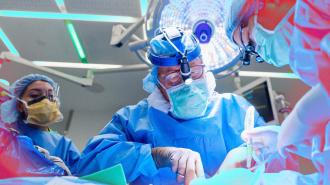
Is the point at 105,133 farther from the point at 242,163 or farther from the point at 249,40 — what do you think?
the point at 249,40

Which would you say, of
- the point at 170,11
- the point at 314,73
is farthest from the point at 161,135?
the point at 314,73

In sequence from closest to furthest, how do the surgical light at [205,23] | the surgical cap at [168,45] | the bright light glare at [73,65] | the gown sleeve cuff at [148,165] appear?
the gown sleeve cuff at [148,165] < the surgical cap at [168,45] < the surgical light at [205,23] < the bright light glare at [73,65]

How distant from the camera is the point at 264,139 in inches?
29.3

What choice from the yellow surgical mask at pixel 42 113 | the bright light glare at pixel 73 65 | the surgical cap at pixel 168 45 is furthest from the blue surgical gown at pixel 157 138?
the bright light glare at pixel 73 65

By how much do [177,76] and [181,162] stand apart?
0.38m

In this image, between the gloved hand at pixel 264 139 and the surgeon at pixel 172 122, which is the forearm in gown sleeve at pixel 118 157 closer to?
the surgeon at pixel 172 122

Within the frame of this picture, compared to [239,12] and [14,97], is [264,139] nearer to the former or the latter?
[239,12]

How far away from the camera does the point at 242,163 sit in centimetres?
89

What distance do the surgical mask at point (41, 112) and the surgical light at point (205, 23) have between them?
29.2 inches

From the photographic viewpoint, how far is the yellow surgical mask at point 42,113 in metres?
1.67

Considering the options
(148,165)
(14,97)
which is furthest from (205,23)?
(14,97)

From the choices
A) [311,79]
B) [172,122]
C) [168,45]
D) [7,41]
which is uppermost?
[7,41]

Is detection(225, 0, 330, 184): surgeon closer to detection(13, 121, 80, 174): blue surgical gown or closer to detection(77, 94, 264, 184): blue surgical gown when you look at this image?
detection(77, 94, 264, 184): blue surgical gown

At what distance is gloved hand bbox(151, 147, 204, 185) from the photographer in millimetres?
908
